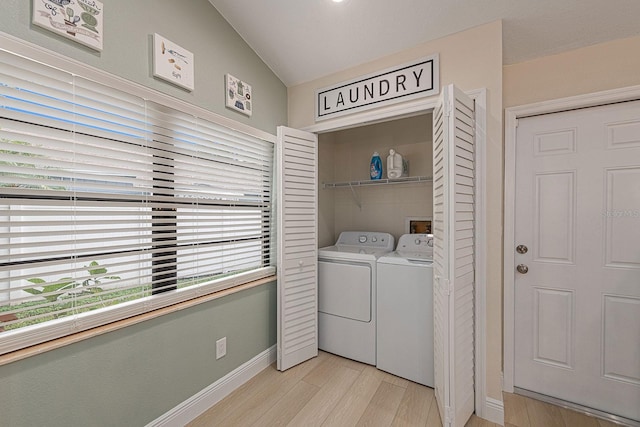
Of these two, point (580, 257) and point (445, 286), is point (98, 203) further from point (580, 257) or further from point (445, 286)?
point (580, 257)

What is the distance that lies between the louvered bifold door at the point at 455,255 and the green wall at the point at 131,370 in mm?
1360

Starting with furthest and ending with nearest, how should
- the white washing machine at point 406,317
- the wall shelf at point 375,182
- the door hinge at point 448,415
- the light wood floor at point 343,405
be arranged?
the wall shelf at point 375,182
the white washing machine at point 406,317
the light wood floor at point 343,405
the door hinge at point 448,415

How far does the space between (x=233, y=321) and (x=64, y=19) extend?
73.0 inches

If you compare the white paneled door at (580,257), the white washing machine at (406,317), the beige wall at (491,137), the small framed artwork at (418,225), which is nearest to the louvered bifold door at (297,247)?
the white washing machine at (406,317)

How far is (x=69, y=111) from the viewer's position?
1257 mm

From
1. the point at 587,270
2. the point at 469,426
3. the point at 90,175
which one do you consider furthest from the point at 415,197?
the point at 90,175

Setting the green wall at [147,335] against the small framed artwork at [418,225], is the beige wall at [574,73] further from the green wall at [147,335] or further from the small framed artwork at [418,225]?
the green wall at [147,335]

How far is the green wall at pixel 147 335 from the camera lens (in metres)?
1.15

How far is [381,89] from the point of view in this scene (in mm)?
2082

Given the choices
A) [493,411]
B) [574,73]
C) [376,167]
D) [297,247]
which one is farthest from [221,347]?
[574,73]

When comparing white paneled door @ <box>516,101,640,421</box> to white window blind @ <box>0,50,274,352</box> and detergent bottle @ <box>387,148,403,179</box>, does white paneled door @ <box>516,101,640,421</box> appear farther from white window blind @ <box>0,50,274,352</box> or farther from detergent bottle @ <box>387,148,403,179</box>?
white window blind @ <box>0,50,274,352</box>

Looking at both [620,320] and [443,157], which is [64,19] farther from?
[620,320]

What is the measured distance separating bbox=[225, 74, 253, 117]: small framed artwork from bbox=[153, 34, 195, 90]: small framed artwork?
0.91 ft

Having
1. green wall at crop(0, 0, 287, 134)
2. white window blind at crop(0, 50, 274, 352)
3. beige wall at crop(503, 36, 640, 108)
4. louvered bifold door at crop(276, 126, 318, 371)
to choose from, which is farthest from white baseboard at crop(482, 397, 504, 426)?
green wall at crop(0, 0, 287, 134)
